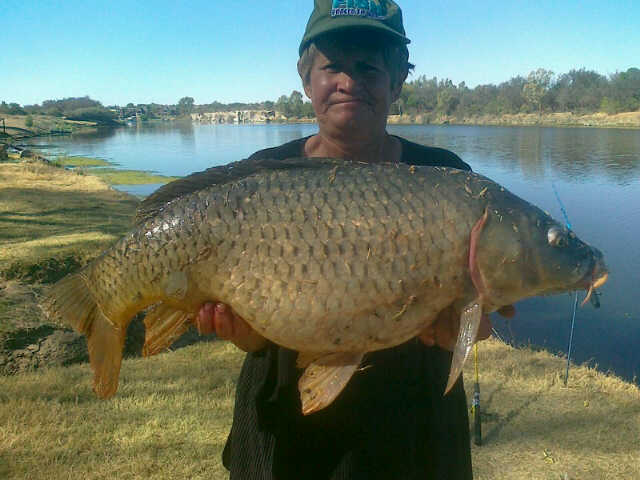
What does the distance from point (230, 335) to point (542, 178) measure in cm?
1774

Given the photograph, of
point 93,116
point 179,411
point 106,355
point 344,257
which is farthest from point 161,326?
point 93,116

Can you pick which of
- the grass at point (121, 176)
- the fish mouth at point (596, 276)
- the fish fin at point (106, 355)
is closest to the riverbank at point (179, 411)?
the fish fin at point (106, 355)

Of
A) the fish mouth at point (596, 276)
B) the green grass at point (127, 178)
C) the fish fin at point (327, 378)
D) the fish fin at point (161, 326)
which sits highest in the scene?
the fish mouth at point (596, 276)

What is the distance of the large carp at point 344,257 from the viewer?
1.62 meters

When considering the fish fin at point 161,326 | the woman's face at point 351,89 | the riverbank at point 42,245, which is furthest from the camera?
the riverbank at point 42,245

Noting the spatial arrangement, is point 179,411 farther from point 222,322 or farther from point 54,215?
point 54,215

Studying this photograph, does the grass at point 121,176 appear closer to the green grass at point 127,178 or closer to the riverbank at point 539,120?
the green grass at point 127,178

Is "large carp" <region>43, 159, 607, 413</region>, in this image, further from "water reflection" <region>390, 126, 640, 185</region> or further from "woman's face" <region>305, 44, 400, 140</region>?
"water reflection" <region>390, 126, 640, 185</region>

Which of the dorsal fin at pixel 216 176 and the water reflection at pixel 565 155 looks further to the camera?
the water reflection at pixel 565 155

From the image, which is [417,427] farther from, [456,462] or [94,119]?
[94,119]

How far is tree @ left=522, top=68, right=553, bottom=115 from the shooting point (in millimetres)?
51625

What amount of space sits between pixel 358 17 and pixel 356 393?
4.87 feet

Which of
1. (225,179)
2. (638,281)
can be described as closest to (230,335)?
(225,179)

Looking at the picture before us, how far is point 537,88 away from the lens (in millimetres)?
53281
